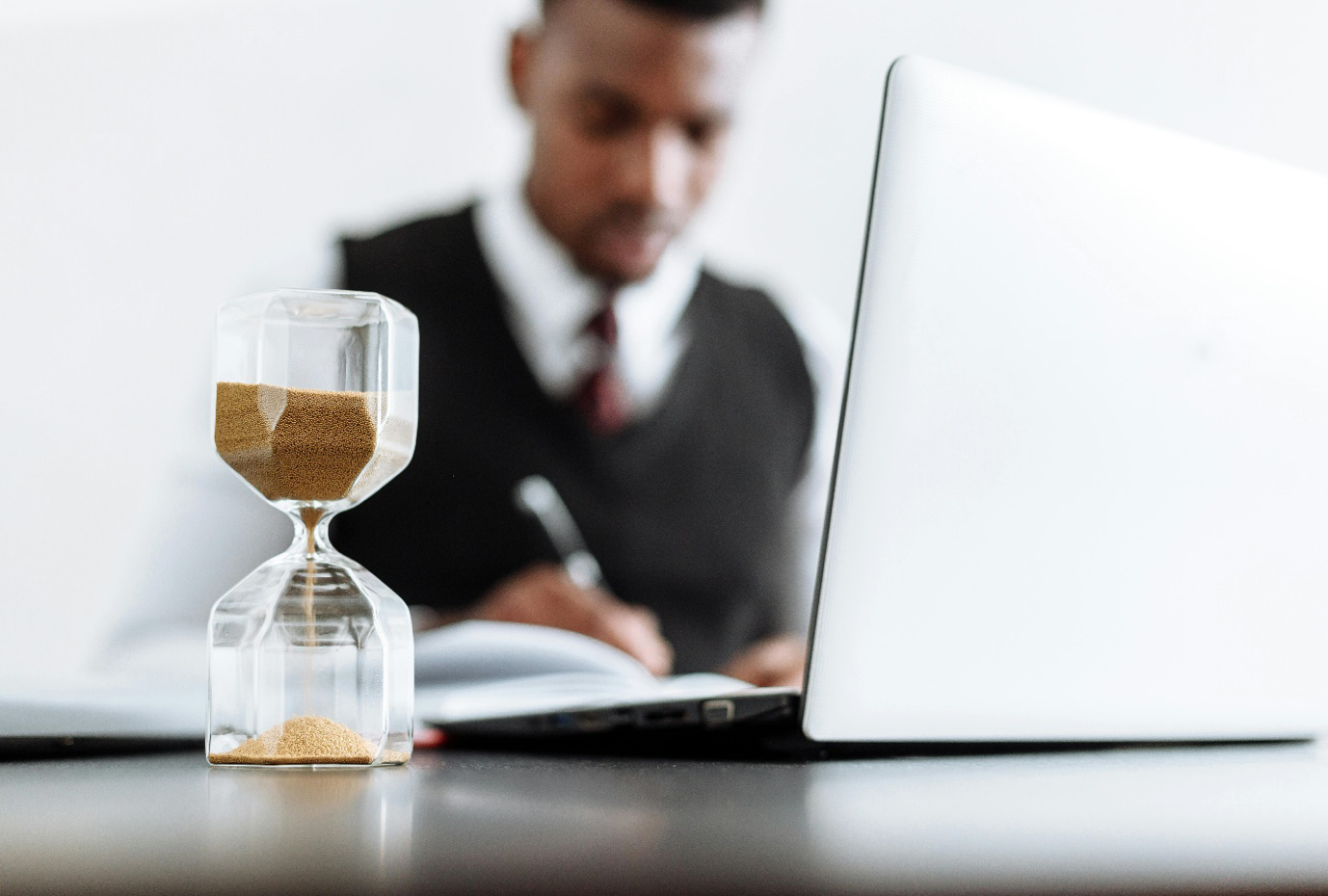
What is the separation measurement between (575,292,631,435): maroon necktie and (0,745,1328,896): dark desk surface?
5.02ft

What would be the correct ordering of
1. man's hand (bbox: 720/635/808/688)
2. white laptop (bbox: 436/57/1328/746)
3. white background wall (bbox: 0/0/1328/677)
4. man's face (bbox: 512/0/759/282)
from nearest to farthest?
white laptop (bbox: 436/57/1328/746) < man's hand (bbox: 720/635/808/688) < white background wall (bbox: 0/0/1328/677) < man's face (bbox: 512/0/759/282)

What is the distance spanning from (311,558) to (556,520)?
147 cm

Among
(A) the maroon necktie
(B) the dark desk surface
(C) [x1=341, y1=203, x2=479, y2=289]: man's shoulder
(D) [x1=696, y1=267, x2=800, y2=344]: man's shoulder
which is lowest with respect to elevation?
(B) the dark desk surface

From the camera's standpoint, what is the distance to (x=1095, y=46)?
81.3 inches

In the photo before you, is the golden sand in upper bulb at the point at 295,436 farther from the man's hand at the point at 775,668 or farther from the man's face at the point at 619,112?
the man's face at the point at 619,112

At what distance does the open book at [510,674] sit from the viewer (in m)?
0.66

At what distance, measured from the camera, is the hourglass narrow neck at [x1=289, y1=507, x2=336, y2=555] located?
0.57 meters

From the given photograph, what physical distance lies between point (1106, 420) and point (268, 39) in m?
1.83

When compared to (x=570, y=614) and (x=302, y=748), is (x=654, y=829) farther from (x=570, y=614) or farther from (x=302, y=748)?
(x=570, y=614)

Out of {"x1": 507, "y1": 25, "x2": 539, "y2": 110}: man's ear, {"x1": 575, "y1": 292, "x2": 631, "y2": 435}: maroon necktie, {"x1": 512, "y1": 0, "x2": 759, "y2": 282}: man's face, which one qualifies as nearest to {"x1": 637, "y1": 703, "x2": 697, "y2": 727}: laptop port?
{"x1": 575, "y1": 292, "x2": 631, "y2": 435}: maroon necktie

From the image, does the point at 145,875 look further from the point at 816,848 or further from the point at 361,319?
the point at 361,319

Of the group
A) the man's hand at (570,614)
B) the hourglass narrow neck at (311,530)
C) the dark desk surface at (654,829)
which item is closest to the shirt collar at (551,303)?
the man's hand at (570,614)

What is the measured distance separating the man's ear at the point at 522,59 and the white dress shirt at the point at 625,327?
6.9 inches

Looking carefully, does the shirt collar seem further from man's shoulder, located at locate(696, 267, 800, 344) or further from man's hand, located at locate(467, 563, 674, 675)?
man's hand, located at locate(467, 563, 674, 675)
